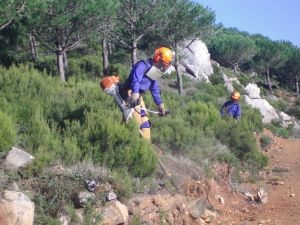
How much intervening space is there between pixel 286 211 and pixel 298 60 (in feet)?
152

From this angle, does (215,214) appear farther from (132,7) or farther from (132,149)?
(132,7)

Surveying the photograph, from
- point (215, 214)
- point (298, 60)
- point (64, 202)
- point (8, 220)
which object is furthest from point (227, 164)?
point (298, 60)

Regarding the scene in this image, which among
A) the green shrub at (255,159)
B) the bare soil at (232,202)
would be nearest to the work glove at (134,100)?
the bare soil at (232,202)

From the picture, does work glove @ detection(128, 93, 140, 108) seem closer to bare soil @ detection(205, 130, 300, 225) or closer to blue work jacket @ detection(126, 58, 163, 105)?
blue work jacket @ detection(126, 58, 163, 105)

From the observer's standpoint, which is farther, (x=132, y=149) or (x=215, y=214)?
(x=215, y=214)

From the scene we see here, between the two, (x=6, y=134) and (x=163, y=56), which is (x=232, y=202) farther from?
(x=6, y=134)

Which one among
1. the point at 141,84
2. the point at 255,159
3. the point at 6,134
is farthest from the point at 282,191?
the point at 6,134

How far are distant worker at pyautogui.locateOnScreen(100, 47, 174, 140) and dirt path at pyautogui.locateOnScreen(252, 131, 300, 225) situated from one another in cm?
226

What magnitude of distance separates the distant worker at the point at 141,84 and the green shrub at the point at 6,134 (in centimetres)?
191

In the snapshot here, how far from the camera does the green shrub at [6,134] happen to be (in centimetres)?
621

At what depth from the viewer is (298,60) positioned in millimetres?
51781

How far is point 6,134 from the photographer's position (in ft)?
20.6

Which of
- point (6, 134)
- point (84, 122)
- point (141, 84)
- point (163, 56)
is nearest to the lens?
point (6, 134)

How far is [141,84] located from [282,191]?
138 inches
